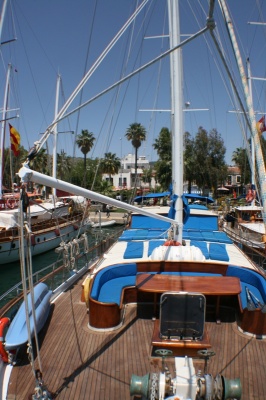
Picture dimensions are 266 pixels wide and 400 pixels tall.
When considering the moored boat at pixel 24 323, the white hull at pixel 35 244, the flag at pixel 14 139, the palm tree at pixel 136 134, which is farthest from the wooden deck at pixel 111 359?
the palm tree at pixel 136 134

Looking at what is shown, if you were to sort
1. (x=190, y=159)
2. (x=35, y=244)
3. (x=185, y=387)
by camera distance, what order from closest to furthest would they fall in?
(x=185, y=387) → (x=35, y=244) → (x=190, y=159)

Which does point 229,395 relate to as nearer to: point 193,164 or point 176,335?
point 176,335

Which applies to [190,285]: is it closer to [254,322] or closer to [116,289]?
[254,322]

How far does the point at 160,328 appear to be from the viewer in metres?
5.52

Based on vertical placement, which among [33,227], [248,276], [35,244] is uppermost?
[248,276]

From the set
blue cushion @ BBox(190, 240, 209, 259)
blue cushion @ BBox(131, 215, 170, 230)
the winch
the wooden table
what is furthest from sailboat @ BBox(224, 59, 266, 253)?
the winch

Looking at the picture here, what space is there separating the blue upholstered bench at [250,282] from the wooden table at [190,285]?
0.72m

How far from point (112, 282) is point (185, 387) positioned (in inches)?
159

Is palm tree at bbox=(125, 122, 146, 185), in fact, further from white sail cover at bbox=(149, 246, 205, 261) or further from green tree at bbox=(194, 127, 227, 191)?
white sail cover at bbox=(149, 246, 205, 261)

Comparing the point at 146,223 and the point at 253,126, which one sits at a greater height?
the point at 253,126

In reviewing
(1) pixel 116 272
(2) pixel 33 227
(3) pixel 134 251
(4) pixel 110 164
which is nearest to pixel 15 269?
(2) pixel 33 227

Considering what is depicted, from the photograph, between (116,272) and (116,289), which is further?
(116,272)

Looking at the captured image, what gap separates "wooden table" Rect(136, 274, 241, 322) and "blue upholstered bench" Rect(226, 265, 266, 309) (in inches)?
28.5

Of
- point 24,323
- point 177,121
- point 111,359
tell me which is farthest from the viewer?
point 177,121
